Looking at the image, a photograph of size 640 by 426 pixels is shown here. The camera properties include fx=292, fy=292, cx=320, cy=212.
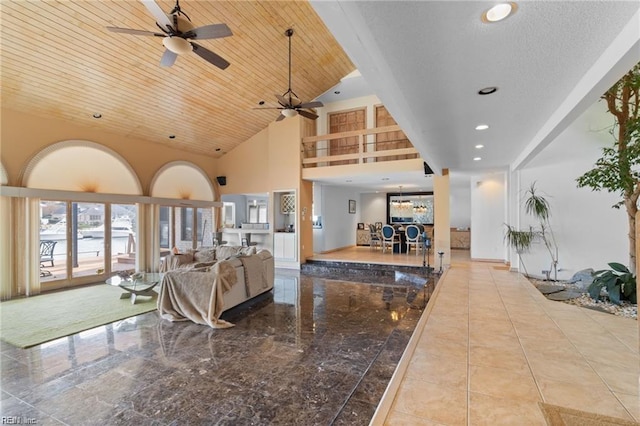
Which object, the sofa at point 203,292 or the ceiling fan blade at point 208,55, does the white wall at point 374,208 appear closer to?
the sofa at point 203,292

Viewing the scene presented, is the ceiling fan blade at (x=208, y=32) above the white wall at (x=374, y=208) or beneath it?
above

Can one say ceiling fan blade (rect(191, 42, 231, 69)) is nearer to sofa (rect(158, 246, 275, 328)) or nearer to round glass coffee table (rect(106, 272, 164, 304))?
sofa (rect(158, 246, 275, 328))

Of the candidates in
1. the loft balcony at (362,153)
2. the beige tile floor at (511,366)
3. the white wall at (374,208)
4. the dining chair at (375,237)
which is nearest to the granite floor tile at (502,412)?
the beige tile floor at (511,366)

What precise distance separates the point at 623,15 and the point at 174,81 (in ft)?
21.8

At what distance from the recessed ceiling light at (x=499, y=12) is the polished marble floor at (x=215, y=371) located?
8.95 feet

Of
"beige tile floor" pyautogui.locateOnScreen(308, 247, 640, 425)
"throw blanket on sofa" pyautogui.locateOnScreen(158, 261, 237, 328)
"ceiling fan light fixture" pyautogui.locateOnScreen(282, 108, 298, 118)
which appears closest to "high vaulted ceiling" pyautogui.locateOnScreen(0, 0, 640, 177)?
"ceiling fan light fixture" pyautogui.locateOnScreen(282, 108, 298, 118)

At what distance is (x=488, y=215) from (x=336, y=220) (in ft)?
15.9

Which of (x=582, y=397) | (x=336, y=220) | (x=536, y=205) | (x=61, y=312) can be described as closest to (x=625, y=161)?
(x=536, y=205)

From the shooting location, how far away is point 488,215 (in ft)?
25.9

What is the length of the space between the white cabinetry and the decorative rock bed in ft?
18.9

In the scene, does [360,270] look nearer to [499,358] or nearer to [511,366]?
[499,358]

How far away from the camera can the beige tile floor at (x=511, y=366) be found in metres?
→ 1.92

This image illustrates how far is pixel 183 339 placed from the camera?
3615mm

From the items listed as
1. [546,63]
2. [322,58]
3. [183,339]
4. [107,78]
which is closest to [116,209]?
[107,78]
